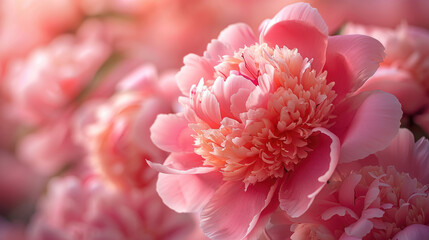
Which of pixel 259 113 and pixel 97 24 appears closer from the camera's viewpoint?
pixel 259 113

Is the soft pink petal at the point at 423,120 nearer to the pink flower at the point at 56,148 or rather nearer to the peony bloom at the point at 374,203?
the peony bloom at the point at 374,203

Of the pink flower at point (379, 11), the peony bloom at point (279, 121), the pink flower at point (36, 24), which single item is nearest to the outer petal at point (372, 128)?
the peony bloom at point (279, 121)

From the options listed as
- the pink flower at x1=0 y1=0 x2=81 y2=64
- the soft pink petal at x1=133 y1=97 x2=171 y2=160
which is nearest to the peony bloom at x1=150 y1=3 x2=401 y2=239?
the soft pink petal at x1=133 y1=97 x2=171 y2=160

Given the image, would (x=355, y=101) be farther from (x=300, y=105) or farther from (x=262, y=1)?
(x=262, y=1)

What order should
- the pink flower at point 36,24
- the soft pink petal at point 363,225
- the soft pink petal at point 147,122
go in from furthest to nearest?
the pink flower at point 36,24
the soft pink petal at point 147,122
the soft pink petal at point 363,225

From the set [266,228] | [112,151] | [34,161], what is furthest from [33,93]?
[266,228]

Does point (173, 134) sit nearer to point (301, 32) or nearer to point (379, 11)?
point (301, 32)

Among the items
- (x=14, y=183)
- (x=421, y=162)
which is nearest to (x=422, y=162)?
(x=421, y=162)

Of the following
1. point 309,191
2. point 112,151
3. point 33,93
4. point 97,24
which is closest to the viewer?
point 309,191
